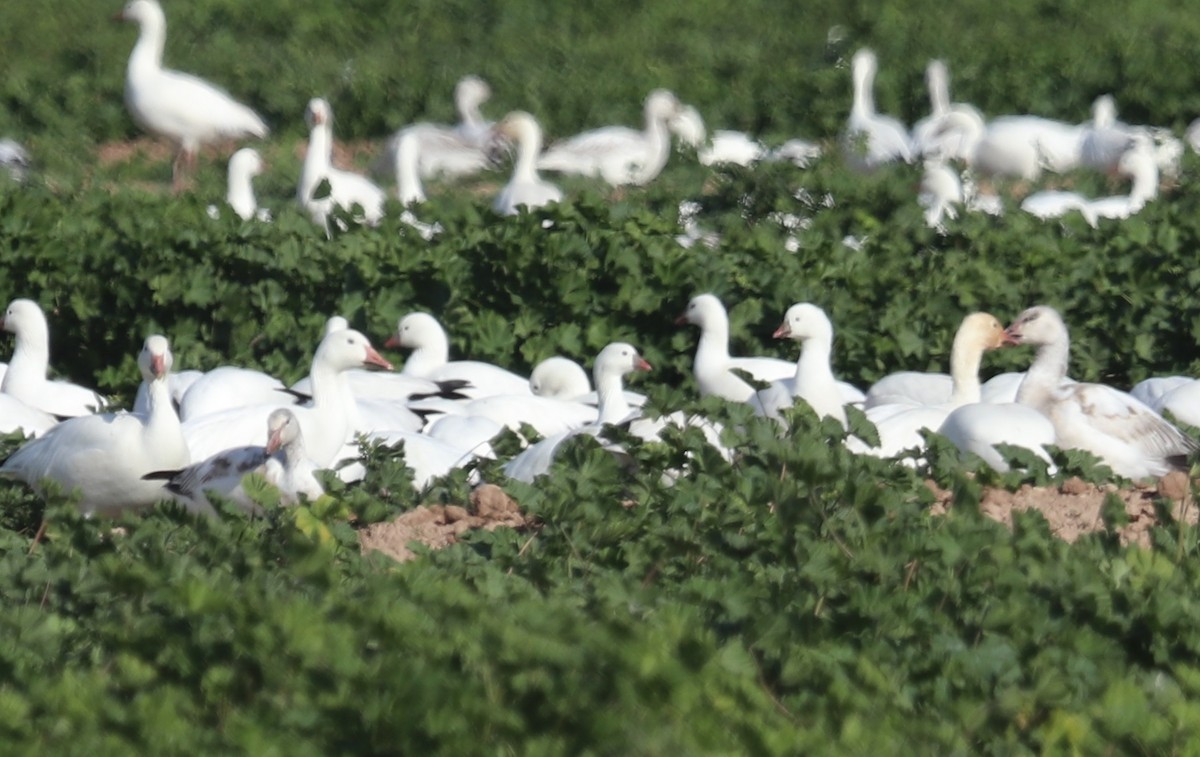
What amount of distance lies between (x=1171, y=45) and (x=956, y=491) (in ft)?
49.4

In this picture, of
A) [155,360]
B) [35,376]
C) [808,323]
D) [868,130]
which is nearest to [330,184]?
[35,376]

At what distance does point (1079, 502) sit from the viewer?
7.66 m

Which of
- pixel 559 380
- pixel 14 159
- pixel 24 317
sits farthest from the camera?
pixel 14 159

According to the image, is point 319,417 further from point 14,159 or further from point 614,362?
point 14,159

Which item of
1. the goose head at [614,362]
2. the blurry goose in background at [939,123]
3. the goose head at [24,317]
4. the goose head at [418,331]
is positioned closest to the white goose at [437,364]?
the goose head at [418,331]

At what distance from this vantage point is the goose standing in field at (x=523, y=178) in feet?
46.2

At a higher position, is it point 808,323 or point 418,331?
point 808,323

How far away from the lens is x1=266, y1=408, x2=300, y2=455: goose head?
776cm

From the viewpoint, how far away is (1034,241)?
36.9ft

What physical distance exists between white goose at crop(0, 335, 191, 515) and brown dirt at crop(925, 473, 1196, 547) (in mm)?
2801

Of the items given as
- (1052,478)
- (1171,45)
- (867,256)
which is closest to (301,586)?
(1052,478)

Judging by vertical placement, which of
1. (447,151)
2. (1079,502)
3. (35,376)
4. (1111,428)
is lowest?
(447,151)

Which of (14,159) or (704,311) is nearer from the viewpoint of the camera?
→ (704,311)

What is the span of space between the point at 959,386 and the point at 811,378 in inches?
32.4
